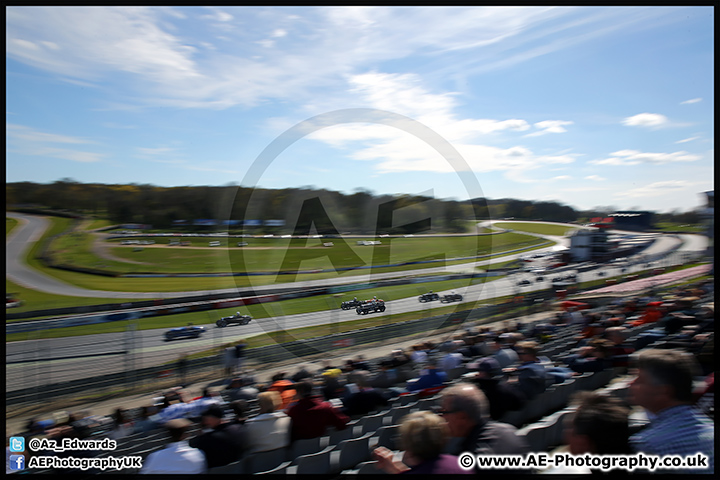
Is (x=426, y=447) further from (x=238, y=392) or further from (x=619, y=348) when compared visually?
(x=619, y=348)

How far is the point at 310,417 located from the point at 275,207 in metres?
13.4

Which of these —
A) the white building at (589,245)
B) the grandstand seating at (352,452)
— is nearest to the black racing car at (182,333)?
the grandstand seating at (352,452)

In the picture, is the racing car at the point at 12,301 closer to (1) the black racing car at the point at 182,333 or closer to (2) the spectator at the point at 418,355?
(1) the black racing car at the point at 182,333

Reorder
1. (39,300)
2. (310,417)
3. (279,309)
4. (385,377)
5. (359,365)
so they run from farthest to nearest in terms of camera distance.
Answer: (279,309)
(39,300)
(359,365)
(385,377)
(310,417)

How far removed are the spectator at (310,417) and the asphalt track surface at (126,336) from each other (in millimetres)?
5854

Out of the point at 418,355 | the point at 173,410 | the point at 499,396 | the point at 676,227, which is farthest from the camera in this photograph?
the point at 676,227

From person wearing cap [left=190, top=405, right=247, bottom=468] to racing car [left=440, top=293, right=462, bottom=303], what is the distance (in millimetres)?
11761

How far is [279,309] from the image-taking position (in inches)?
578

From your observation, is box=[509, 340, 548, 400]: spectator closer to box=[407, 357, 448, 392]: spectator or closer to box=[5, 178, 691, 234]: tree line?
box=[407, 357, 448, 392]: spectator

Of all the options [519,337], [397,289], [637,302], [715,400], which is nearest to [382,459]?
[715,400]

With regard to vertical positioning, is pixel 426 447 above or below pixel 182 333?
above

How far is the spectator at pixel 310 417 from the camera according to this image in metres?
2.91

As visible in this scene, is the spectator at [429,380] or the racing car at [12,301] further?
the racing car at [12,301]

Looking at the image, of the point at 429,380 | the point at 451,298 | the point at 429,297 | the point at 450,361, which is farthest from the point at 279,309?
the point at 429,380
